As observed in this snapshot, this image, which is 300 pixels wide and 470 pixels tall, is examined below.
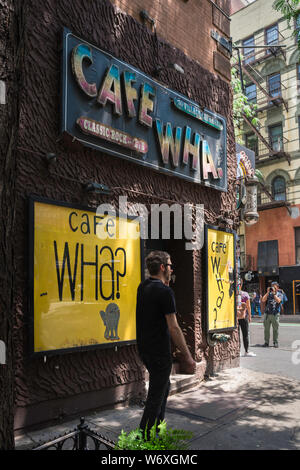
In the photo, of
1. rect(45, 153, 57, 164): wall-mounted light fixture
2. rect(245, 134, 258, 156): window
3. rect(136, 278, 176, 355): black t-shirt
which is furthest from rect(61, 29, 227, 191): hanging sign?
rect(245, 134, 258, 156): window

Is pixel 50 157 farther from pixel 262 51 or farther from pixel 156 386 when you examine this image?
pixel 262 51

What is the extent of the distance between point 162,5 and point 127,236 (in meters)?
4.38

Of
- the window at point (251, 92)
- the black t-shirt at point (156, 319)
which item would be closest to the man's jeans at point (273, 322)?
the black t-shirt at point (156, 319)

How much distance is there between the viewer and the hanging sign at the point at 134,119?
5254mm

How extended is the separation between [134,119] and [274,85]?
2353 centimetres

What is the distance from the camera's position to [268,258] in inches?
991

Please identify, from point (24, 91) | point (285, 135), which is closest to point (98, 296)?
point (24, 91)

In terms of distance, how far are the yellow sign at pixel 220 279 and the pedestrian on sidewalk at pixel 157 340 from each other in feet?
11.9

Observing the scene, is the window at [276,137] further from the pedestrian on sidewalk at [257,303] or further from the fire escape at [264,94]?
the pedestrian on sidewalk at [257,303]

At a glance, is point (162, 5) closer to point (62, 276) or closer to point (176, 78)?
point (176, 78)

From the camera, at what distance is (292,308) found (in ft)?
78.6

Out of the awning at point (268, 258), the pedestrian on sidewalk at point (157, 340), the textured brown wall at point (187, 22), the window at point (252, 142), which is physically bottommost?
the pedestrian on sidewalk at point (157, 340)

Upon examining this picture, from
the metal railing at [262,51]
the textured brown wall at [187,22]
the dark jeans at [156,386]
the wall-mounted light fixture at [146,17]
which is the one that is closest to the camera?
the dark jeans at [156,386]

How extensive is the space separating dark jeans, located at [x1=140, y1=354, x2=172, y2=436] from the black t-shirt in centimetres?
8
